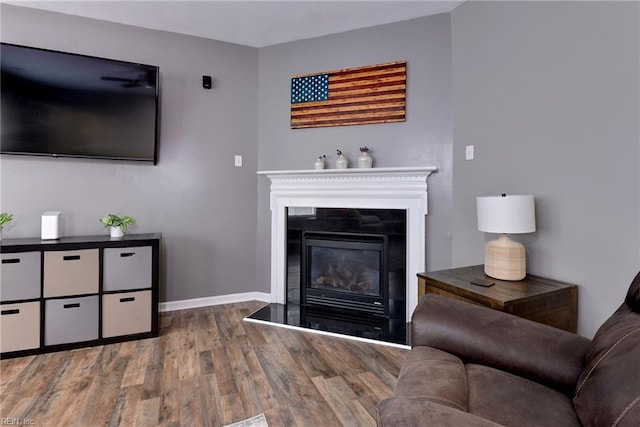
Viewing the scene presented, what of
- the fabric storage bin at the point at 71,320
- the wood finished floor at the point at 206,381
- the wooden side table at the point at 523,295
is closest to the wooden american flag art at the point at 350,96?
the wooden side table at the point at 523,295

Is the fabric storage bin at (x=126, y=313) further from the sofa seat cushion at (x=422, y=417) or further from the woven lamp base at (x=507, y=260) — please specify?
the woven lamp base at (x=507, y=260)

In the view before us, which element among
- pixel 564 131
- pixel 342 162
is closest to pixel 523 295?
pixel 564 131

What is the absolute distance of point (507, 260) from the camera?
1833mm

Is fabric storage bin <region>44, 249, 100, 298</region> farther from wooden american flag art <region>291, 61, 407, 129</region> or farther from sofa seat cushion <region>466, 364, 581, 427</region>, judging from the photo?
sofa seat cushion <region>466, 364, 581, 427</region>

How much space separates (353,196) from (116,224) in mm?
1954

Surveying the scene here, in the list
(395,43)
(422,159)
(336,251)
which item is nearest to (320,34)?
(395,43)

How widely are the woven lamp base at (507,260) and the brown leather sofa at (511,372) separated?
61 cm

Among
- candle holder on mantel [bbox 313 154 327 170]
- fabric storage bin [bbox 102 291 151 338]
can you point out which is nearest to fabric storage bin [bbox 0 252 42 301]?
fabric storage bin [bbox 102 291 151 338]

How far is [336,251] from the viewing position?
3.08 m

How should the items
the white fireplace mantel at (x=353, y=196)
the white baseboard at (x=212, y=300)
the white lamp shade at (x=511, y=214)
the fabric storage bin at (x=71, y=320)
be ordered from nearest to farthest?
1. the white lamp shade at (x=511, y=214)
2. the fabric storage bin at (x=71, y=320)
3. the white fireplace mantel at (x=353, y=196)
4. the white baseboard at (x=212, y=300)

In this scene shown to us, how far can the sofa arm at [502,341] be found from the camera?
1.13 meters

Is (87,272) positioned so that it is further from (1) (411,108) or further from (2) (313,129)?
(1) (411,108)

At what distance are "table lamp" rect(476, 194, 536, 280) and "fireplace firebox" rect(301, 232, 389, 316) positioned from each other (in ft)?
3.47

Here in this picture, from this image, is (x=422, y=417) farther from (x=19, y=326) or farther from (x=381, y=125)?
(x=19, y=326)
